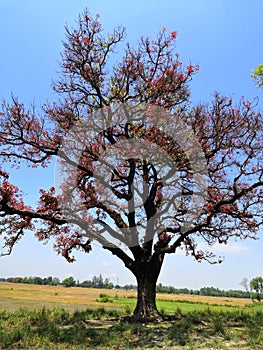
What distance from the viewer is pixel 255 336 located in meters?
9.73

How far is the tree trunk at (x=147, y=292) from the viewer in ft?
43.3

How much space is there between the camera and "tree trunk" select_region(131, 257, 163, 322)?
13189mm

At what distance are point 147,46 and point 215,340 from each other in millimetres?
11546

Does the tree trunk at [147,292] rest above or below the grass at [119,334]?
above

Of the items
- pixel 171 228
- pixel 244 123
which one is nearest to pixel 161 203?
pixel 171 228

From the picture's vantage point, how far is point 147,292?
13891mm

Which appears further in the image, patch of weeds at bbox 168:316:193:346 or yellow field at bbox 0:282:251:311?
yellow field at bbox 0:282:251:311

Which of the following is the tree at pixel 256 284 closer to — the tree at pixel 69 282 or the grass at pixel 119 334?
the tree at pixel 69 282

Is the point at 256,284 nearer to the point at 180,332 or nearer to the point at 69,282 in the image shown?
the point at 69,282

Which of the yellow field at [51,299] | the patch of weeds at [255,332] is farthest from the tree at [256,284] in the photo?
the patch of weeds at [255,332]

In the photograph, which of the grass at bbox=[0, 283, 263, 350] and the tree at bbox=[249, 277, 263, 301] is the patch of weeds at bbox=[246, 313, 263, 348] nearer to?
the grass at bbox=[0, 283, 263, 350]

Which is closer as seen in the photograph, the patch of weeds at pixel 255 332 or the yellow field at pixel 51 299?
the patch of weeds at pixel 255 332

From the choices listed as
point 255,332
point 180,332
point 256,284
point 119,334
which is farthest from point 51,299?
point 256,284

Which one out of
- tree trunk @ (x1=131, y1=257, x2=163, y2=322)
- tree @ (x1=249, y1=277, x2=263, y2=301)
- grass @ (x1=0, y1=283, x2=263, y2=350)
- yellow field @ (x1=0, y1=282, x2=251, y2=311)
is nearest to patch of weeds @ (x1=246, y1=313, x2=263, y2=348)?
grass @ (x1=0, y1=283, x2=263, y2=350)
